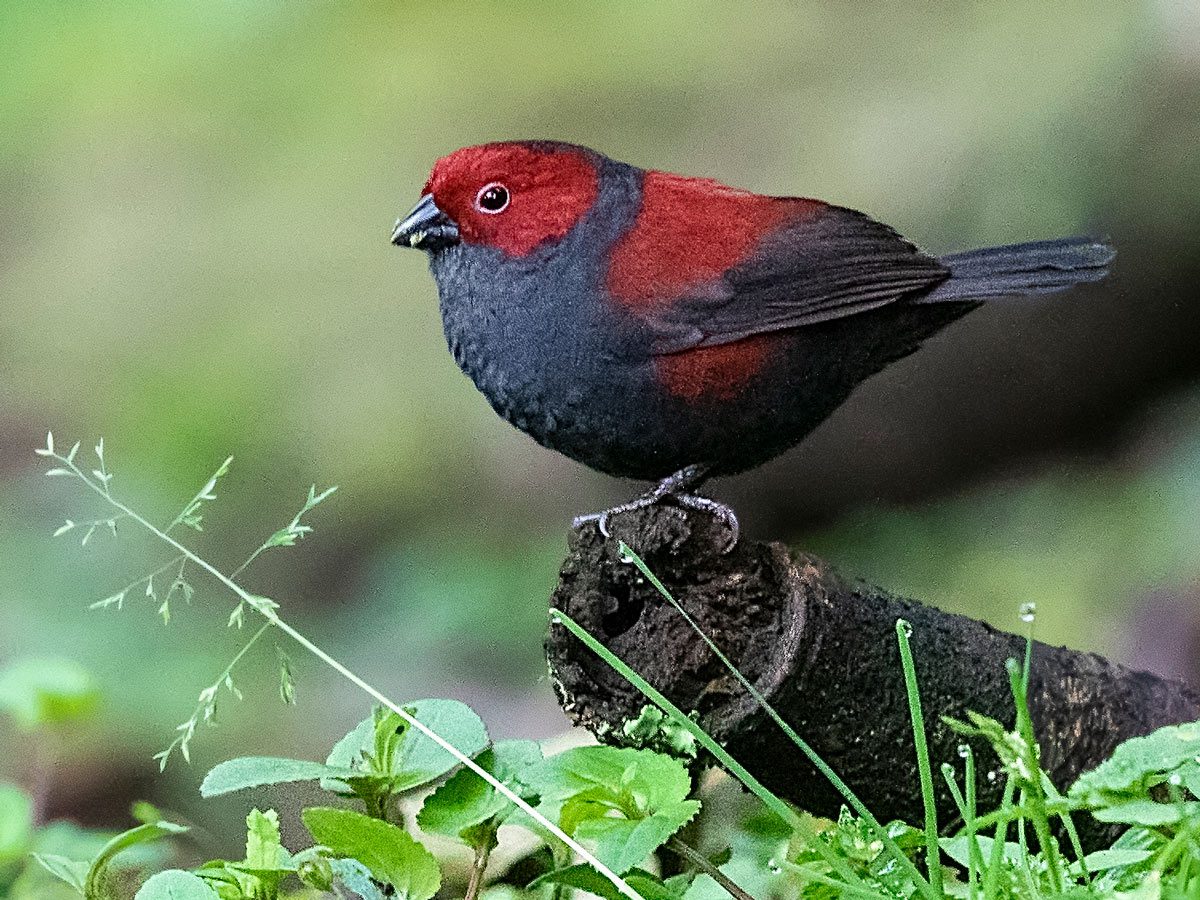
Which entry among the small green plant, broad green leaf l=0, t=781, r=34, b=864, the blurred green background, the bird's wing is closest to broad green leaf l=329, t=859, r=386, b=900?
the small green plant

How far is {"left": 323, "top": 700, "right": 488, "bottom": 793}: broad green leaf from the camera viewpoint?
1.50m

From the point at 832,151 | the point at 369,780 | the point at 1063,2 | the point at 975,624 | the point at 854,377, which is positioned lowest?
the point at 369,780

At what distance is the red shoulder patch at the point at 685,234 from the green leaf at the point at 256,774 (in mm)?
980

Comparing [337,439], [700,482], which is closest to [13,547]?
[337,439]

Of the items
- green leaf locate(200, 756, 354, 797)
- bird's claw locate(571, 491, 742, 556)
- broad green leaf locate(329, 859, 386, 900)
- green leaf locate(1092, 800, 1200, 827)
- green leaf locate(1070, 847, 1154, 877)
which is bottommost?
broad green leaf locate(329, 859, 386, 900)

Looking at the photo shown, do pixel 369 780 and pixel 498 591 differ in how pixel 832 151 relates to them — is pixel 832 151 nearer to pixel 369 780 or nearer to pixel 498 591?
pixel 498 591

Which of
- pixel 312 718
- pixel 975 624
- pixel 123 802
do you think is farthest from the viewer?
pixel 312 718

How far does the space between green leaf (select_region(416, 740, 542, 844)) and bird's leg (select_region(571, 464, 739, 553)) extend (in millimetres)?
432

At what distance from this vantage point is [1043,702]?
2.16 meters

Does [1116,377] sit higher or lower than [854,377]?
higher

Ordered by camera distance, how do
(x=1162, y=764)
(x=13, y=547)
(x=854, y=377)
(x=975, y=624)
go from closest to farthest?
1. (x=1162, y=764)
2. (x=975, y=624)
3. (x=854, y=377)
4. (x=13, y=547)

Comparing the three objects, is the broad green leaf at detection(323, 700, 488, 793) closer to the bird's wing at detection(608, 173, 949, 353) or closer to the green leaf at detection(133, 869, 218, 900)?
the green leaf at detection(133, 869, 218, 900)

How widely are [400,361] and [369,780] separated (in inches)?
130

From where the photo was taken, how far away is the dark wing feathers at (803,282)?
7.22 ft
